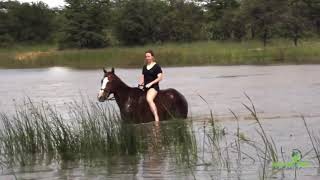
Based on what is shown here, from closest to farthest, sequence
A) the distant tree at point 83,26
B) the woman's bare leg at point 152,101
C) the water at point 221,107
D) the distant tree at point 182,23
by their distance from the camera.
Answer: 1. the water at point 221,107
2. the woman's bare leg at point 152,101
3. the distant tree at point 182,23
4. the distant tree at point 83,26

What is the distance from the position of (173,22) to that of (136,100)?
197ft

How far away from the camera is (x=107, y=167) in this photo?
10.6 meters

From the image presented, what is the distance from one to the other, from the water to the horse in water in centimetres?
68

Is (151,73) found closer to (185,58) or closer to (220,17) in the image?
(185,58)

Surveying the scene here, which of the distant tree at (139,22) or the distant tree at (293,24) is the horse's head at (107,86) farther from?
the distant tree at (139,22)

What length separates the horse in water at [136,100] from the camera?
612 inches

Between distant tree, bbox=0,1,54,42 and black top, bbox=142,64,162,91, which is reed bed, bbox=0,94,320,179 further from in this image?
distant tree, bbox=0,1,54,42

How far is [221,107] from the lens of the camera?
67.2 ft

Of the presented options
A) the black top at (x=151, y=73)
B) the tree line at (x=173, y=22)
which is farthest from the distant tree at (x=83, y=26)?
the black top at (x=151, y=73)

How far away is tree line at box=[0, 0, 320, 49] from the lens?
218 ft

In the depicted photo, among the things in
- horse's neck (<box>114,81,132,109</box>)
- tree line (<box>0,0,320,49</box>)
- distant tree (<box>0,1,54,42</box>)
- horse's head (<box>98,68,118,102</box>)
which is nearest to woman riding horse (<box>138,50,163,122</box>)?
horse's neck (<box>114,81,132,109</box>)

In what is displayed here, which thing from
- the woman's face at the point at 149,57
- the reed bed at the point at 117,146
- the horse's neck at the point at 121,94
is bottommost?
the reed bed at the point at 117,146

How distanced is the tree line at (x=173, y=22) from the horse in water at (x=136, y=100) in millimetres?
49320

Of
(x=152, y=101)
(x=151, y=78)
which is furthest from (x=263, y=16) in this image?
(x=151, y=78)
